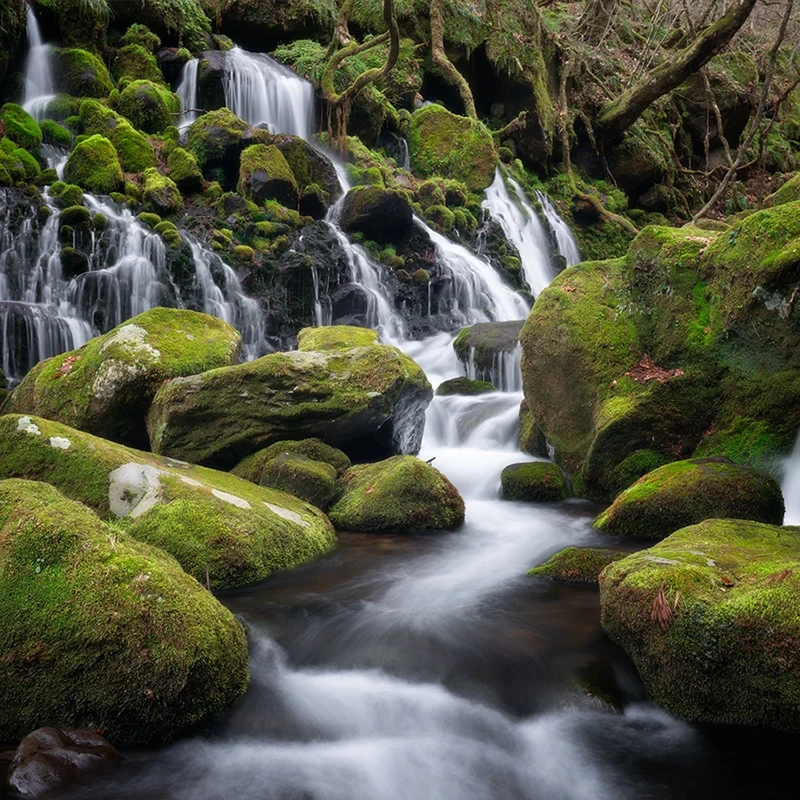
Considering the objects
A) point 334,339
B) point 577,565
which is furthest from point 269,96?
point 577,565

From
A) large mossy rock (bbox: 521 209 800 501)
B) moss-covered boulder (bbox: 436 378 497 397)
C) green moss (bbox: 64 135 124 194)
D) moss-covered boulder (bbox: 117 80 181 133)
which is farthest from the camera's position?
moss-covered boulder (bbox: 117 80 181 133)

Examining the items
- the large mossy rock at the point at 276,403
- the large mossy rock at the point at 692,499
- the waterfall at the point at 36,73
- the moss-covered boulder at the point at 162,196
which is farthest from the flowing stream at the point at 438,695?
the waterfall at the point at 36,73

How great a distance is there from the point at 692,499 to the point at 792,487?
1.19 meters

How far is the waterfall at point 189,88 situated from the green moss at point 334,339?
11482 mm

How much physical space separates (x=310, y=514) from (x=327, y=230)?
10.2 m

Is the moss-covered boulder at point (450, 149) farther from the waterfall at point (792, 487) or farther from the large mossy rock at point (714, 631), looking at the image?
the large mossy rock at point (714, 631)

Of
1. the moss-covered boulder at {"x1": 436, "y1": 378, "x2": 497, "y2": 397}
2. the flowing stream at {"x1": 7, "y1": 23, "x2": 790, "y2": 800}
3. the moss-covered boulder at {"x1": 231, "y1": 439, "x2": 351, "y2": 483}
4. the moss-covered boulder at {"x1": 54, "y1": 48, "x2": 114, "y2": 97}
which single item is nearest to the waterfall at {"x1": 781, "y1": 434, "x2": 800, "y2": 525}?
the flowing stream at {"x1": 7, "y1": 23, "x2": 790, "y2": 800}

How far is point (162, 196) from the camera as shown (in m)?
14.4

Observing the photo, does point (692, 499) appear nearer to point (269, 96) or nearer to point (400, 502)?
point (400, 502)

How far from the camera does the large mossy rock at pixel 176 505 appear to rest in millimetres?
5191

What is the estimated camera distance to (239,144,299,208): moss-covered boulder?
15547mm

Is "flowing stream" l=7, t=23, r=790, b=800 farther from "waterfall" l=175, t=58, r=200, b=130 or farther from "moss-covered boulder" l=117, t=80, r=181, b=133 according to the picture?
"waterfall" l=175, t=58, r=200, b=130

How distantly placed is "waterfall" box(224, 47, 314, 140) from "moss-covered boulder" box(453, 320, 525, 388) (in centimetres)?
915

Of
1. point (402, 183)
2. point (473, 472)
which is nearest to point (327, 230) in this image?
point (402, 183)
